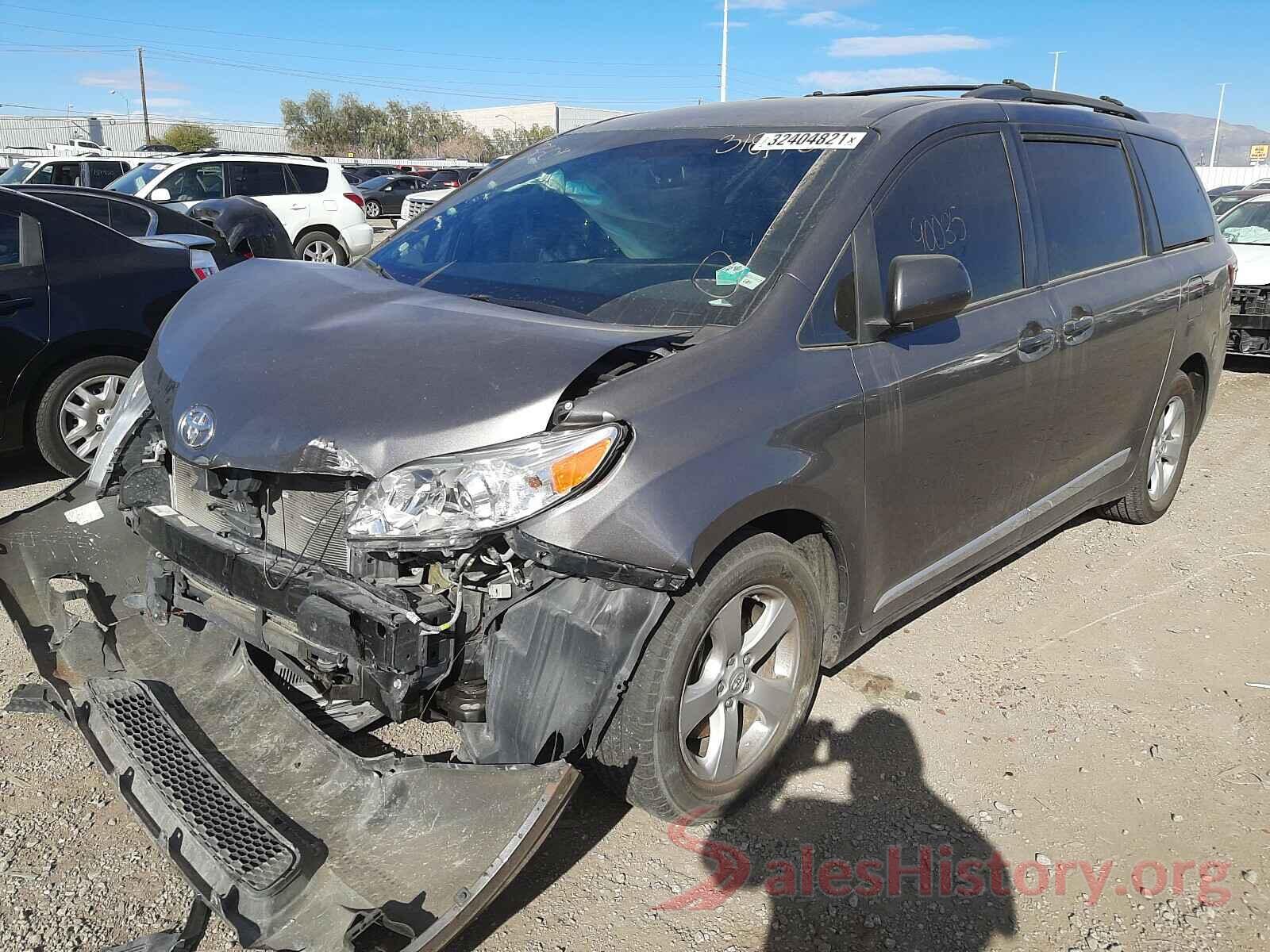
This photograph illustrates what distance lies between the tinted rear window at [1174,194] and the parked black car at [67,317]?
5.29m

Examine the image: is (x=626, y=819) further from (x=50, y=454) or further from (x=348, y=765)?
(x=50, y=454)

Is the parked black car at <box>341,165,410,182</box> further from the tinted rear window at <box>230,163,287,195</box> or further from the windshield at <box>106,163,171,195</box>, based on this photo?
the windshield at <box>106,163,171,195</box>

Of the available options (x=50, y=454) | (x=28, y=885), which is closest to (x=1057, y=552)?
(x=28, y=885)

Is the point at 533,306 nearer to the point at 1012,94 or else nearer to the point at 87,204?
the point at 1012,94

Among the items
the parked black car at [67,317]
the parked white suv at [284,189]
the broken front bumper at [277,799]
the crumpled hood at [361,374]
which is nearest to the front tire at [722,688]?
the broken front bumper at [277,799]

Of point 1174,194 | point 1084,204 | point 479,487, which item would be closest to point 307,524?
point 479,487

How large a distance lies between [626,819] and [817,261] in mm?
1711

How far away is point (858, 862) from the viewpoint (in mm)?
2758

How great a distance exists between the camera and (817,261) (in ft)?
9.38

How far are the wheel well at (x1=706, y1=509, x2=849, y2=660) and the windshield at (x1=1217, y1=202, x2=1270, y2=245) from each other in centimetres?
946

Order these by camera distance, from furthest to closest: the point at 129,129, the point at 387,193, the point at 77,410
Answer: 1. the point at 129,129
2. the point at 387,193
3. the point at 77,410

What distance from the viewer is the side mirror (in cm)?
288

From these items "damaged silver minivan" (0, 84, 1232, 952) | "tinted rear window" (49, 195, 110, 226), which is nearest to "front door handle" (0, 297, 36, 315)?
"damaged silver minivan" (0, 84, 1232, 952)

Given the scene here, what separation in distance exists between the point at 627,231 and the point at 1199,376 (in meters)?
3.72
